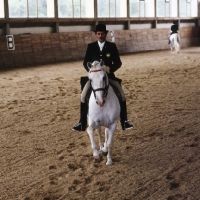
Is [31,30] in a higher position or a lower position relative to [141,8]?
lower

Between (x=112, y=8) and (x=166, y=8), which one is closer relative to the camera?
(x=112, y=8)

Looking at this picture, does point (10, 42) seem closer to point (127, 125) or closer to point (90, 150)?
point (90, 150)

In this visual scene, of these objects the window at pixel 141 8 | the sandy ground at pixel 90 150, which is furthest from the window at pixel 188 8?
the sandy ground at pixel 90 150

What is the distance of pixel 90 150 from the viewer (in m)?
5.65

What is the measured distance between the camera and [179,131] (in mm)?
6551

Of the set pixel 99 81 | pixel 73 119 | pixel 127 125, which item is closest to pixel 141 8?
pixel 73 119

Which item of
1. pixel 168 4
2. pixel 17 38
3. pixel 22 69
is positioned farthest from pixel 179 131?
pixel 168 4

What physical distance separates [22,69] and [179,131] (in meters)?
10.8

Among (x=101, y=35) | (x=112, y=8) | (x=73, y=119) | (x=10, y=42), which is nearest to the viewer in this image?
(x=101, y=35)

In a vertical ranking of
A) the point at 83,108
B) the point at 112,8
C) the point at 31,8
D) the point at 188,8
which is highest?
the point at 188,8

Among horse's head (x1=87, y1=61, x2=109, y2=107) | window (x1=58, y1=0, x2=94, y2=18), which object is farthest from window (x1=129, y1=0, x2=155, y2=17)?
horse's head (x1=87, y1=61, x2=109, y2=107)

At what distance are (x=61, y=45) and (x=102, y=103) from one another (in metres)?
14.9

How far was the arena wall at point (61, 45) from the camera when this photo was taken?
55.6 ft

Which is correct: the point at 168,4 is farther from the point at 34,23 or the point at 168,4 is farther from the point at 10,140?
the point at 10,140
